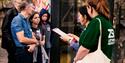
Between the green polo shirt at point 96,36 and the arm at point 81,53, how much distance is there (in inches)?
2.4

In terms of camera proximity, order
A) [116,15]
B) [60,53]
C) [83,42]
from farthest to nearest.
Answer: [116,15], [60,53], [83,42]

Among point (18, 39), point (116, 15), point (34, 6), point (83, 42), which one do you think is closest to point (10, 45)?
point (18, 39)

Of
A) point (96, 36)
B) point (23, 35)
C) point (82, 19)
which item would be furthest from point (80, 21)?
point (23, 35)

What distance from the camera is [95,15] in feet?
15.8

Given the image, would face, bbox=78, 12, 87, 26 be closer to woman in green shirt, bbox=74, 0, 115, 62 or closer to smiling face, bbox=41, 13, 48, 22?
woman in green shirt, bbox=74, 0, 115, 62

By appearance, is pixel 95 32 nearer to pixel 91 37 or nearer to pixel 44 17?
pixel 91 37

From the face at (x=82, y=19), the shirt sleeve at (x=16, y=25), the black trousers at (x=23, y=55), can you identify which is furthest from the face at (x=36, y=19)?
the face at (x=82, y=19)

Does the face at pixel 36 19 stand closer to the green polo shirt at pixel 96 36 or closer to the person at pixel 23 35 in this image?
the person at pixel 23 35

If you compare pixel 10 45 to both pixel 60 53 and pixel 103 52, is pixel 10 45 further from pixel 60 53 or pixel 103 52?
pixel 103 52

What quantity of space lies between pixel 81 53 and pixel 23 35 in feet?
2.22

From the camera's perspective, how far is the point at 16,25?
4.86 m

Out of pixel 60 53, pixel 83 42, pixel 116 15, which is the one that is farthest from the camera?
pixel 116 15

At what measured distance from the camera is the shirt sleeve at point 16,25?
15.9 ft

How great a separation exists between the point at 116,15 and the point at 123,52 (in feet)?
2.10
